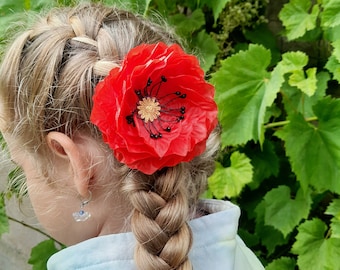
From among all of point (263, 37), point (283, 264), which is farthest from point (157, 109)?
point (263, 37)

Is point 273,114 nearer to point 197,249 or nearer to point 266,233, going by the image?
point 266,233

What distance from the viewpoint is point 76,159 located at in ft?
2.65

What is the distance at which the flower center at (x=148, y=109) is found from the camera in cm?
74

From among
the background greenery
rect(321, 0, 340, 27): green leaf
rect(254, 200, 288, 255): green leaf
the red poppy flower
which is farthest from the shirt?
rect(254, 200, 288, 255): green leaf

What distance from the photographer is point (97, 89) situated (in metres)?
0.73

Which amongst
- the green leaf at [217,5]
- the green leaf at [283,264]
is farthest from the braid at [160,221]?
the green leaf at [283,264]

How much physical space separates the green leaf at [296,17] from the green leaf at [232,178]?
34 cm

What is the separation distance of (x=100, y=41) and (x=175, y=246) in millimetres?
290

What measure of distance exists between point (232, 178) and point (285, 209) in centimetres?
16

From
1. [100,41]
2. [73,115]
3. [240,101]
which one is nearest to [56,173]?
[73,115]

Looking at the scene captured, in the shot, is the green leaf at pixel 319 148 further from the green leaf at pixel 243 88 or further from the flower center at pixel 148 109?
the flower center at pixel 148 109

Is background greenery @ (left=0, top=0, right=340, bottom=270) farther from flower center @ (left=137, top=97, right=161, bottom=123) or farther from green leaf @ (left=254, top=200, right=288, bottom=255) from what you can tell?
flower center @ (left=137, top=97, right=161, bottom=123)

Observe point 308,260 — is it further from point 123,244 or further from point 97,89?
point 97,89

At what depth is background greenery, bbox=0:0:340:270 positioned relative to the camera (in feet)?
4.55
